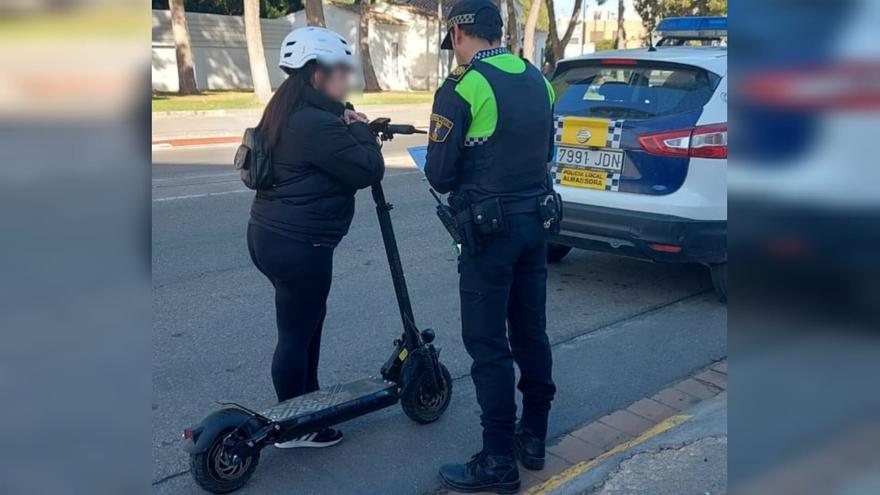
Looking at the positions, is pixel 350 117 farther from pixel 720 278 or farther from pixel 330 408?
pixel 720 278

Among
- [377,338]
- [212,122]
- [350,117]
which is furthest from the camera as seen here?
[212,122]

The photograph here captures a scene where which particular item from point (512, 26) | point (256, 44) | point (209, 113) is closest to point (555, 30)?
point (512, 26)

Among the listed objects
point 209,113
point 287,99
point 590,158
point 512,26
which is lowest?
point 209,113

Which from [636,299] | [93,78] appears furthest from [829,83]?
[636,299]

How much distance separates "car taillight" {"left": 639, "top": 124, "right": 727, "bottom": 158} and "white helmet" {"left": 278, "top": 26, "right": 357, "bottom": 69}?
300cm

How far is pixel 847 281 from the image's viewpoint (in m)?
1.21

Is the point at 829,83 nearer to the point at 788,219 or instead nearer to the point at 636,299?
the point at 788,219

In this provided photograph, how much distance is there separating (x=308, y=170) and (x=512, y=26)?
31423 millimetres

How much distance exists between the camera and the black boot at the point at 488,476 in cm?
354

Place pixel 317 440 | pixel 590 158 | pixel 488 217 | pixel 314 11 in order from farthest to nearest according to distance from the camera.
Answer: pixel 314 11
pixel 590 158
pixel 317 440
pixel 488 217

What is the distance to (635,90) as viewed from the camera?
6.16m

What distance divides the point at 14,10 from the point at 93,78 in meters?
0.11

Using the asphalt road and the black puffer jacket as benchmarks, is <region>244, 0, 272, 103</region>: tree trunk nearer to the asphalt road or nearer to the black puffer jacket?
the asphalt road

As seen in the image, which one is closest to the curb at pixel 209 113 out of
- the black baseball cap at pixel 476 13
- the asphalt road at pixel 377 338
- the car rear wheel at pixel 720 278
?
the asphalt road at pixel 377 338
